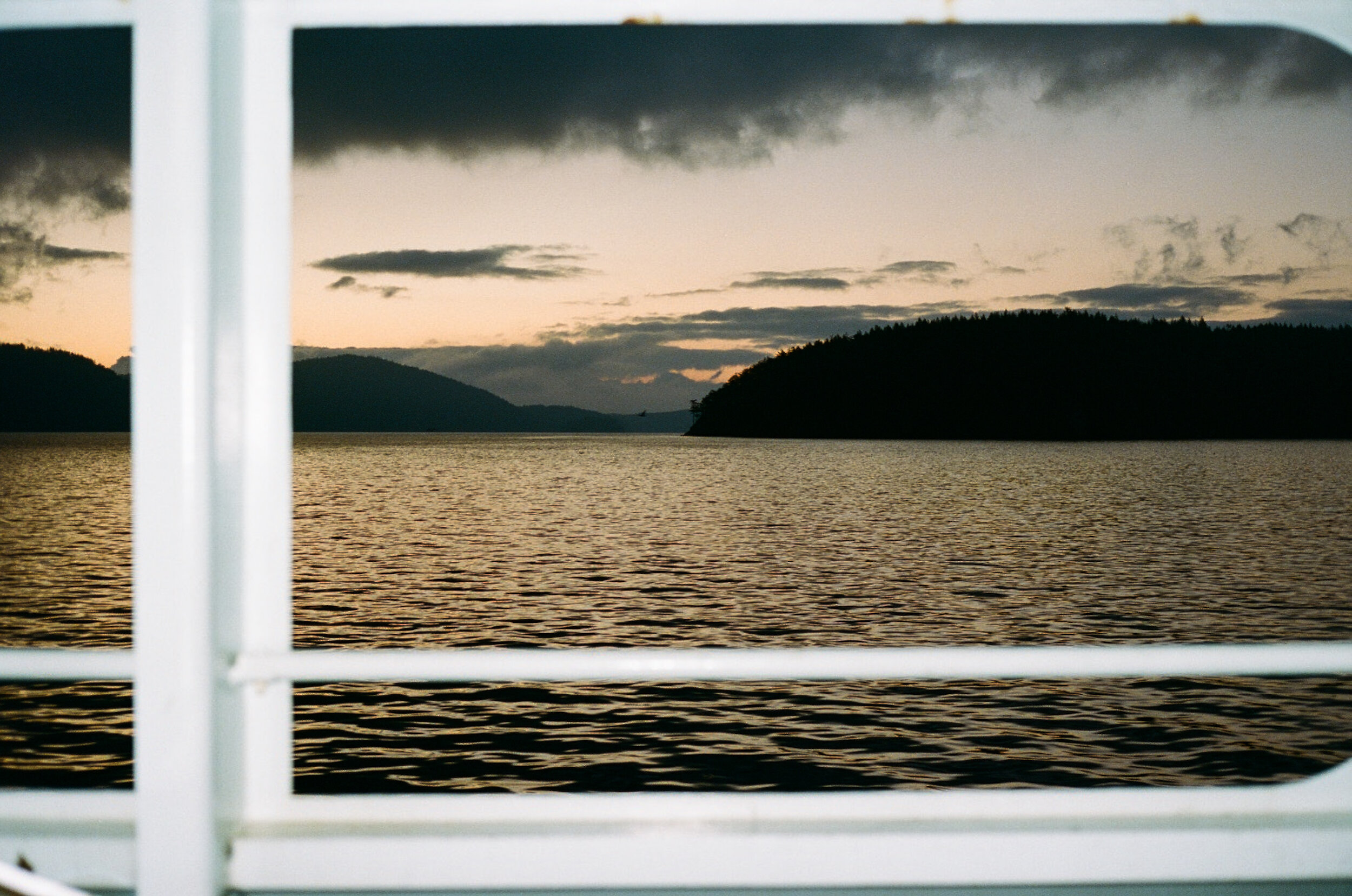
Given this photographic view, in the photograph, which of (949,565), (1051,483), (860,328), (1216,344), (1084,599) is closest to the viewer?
(1084,599)

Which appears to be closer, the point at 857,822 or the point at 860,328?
the point at 857,822

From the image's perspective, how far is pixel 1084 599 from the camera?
67.7 feet

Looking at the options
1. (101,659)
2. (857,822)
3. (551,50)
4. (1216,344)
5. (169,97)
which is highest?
(551,50)

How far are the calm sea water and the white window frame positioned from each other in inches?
338

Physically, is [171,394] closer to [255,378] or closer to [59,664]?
[255,378]

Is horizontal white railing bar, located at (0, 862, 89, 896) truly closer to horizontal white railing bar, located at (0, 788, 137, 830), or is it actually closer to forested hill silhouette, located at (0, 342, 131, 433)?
horizontal white railing bar, located at (0, 788, 137, 830)

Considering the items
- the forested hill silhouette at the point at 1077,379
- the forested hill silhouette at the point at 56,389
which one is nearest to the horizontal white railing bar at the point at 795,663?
the forested hill silhouette at the point at 1077,379

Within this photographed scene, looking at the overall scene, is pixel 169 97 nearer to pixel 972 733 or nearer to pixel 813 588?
pixel 972 733

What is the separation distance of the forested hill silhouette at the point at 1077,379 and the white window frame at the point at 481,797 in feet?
228

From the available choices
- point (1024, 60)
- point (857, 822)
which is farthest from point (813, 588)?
point (1024, 60)

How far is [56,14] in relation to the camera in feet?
3.15

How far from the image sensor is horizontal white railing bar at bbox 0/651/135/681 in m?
0.91


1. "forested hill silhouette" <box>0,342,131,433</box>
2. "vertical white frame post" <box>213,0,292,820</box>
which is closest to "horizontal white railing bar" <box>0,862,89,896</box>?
"vertical white frame post" <box>213,0,292,820</box>

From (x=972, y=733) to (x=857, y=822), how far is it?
A: 1078cm
